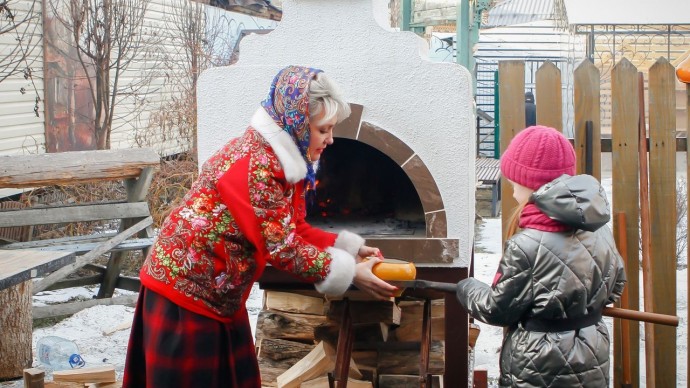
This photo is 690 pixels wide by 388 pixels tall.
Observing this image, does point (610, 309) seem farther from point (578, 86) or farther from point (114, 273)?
point (114, 273)

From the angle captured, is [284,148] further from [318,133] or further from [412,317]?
[412,317]

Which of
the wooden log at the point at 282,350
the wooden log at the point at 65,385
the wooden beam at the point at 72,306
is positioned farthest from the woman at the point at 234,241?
the wooden beam at the point at 72,306

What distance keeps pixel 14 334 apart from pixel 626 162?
12.9 ft

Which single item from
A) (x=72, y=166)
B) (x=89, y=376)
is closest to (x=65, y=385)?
(x=89, y=376)

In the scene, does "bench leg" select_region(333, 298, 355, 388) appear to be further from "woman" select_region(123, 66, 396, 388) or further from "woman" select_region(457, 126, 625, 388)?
"woman" select_region(457, 126, 625, 388)

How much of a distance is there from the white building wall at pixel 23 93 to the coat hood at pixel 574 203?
808 centimetres

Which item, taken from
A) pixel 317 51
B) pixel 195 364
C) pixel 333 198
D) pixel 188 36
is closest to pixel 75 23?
pixel 188 36

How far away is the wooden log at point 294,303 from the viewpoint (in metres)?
4.84

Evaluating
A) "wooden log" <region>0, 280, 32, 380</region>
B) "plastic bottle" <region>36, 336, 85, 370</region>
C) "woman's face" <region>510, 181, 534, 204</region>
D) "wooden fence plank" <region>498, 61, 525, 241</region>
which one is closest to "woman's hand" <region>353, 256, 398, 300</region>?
"woman's face" <region>510, 181, 534, 204</region>

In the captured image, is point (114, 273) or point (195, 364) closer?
point (195, 364)

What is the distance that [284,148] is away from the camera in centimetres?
345

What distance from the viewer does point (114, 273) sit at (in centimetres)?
781

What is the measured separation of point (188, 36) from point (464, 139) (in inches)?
364

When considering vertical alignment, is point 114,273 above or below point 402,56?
below
